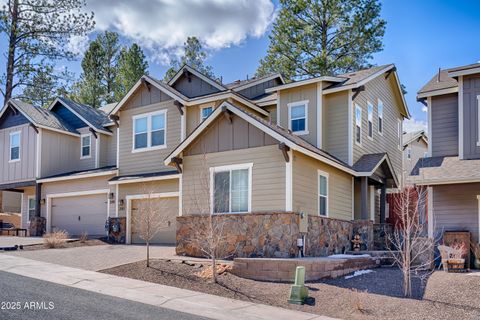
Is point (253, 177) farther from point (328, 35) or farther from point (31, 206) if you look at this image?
point (328, 35)

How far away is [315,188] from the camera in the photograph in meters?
16.3

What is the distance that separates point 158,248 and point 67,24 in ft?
72.5

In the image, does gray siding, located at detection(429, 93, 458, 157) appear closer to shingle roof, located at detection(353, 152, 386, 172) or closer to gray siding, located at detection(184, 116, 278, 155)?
shingle roof, located at detection(353, 152, 386, 172)

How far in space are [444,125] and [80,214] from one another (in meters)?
16.8

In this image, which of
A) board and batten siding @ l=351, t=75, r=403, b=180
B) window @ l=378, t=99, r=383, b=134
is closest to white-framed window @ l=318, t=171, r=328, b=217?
board and batten siding @ l=351, t=75, r=403, b=180

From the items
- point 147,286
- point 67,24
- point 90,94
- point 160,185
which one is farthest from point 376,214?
point 90,94

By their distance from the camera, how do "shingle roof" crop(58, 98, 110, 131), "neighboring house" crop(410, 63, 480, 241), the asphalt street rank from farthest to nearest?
"shingle roof" crop(58, 98, 110, 131), "neighboring house" crop(410, 63, 480, 241), the asphalt street

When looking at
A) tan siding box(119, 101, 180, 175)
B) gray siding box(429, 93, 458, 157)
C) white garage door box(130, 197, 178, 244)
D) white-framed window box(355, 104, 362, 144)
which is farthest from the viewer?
tan siding box(119, 101, 180, 175)

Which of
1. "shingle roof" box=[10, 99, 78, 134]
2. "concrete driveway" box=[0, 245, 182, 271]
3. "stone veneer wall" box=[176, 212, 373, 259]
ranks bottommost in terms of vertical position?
"concrete driveway" box=[0, 245, 182, 271]

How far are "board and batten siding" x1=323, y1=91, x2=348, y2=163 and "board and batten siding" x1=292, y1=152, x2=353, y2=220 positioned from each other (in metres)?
1.18

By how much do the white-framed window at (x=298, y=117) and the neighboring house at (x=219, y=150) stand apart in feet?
0.14

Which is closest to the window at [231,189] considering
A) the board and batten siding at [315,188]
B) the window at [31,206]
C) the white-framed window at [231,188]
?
the white-framed window at [231,188]

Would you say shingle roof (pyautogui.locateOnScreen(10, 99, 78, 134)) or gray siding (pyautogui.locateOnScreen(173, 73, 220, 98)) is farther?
shingle roof (pyautogui.locateOnScreen(10, 99, 78, 134))

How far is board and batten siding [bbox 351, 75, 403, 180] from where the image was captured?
2091 cm
